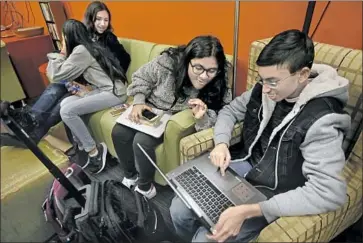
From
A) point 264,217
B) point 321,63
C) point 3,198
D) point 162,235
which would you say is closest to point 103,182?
point 162,235

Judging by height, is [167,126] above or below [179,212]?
above

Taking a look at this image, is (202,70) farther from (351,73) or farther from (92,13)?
(92,13)

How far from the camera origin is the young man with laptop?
20.8 inches

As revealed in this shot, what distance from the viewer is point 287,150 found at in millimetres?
629

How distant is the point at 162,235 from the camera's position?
821 millimetres

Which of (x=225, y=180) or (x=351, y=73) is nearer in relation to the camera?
(x=351, y=73)

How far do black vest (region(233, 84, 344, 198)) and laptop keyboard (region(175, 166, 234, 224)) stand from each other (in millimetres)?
129

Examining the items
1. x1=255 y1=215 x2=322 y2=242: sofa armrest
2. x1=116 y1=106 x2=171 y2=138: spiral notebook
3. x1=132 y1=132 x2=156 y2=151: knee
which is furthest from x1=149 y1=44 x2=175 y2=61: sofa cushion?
x1=255 y1=215 x2=322 y2=242: sofa armrest

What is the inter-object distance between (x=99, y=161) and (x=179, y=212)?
69 cm

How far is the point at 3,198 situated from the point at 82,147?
2.59 feet

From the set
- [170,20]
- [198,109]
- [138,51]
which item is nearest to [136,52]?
[138,51]

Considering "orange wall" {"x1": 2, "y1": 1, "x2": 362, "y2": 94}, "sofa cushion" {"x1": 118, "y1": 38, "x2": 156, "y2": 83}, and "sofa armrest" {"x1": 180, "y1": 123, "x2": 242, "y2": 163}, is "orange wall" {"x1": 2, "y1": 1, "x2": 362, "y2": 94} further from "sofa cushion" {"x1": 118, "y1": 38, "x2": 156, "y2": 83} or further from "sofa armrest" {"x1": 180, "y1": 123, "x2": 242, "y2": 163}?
"sofa armrest" {"x1": 180, "y1": 123, "x2": 242, "y2": 163}

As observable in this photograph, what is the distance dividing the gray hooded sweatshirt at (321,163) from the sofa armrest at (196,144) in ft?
1.00

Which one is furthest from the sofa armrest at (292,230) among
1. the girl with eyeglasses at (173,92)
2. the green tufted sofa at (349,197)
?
the girl with eyeglasses at (173,92)
